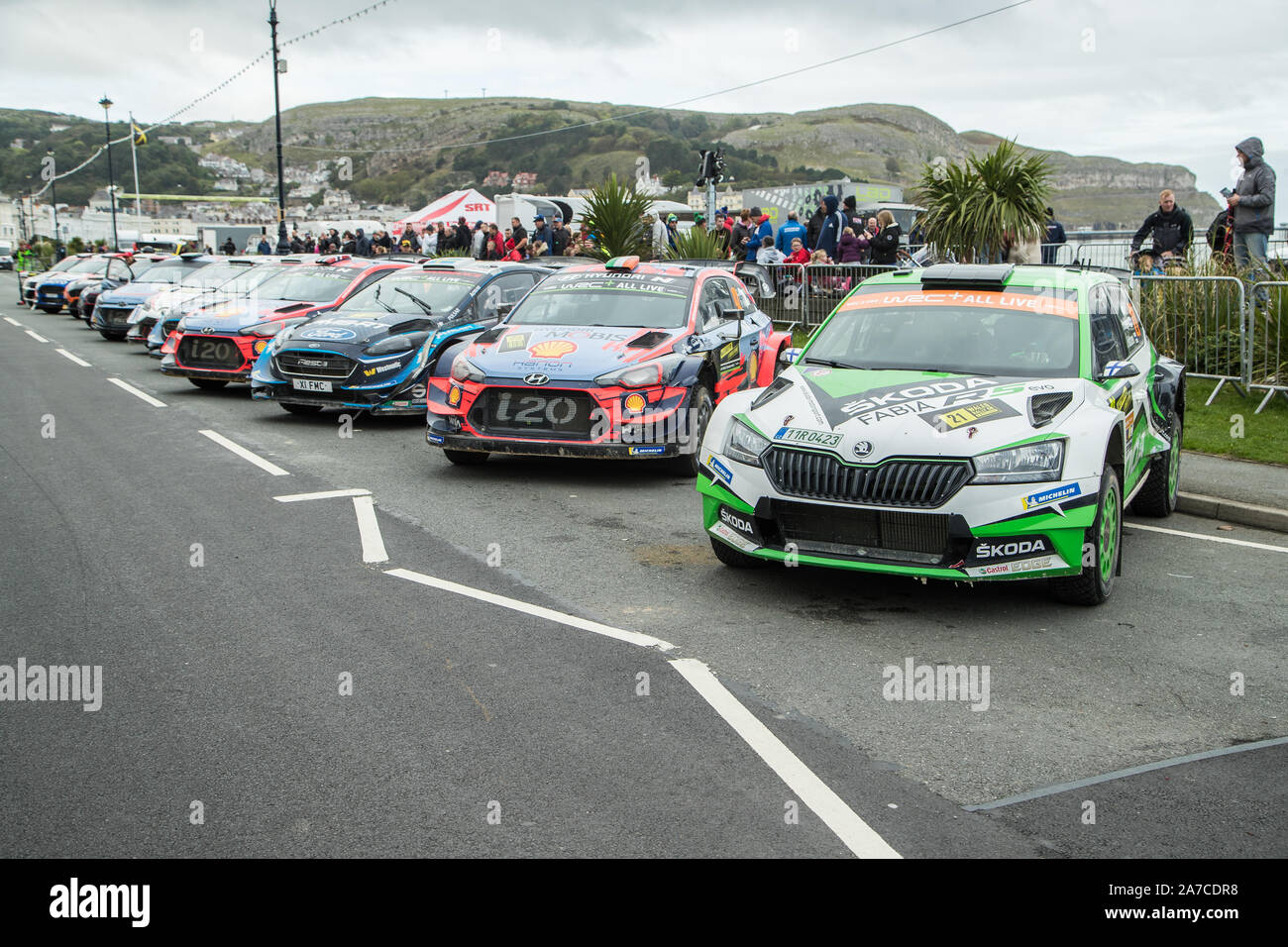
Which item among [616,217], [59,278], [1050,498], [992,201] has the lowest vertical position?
[1050,498]

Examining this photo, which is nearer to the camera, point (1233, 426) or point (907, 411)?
point (907, 411)

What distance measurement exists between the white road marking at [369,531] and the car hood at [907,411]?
2426mm

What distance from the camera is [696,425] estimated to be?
978 centimetres

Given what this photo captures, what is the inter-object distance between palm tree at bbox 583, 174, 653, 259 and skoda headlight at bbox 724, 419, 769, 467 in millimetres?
15785

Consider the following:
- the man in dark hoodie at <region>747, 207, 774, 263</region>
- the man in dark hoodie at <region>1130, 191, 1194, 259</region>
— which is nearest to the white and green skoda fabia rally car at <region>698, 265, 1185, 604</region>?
the man in dark hoodie at <region>1130, 191, 1194, 259</region>

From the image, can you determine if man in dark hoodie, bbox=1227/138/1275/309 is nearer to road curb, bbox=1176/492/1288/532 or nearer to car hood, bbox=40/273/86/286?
road curb, bbox=1176/492/1288/532

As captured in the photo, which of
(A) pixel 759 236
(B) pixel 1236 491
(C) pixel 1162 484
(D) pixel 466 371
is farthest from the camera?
(A) pixel 759 236

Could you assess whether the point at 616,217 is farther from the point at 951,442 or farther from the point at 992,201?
the point at 951,442

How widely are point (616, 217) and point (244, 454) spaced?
1243cm

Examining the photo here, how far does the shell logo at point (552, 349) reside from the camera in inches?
380

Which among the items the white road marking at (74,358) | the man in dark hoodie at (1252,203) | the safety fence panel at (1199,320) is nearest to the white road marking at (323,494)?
the safety fence panel at (1199,320)

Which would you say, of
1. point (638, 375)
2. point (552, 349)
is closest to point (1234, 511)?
point (638, 375)

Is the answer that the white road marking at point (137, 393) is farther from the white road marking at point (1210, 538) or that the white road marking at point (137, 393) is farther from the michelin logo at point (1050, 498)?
the michelin logo at point (1050, 498)
